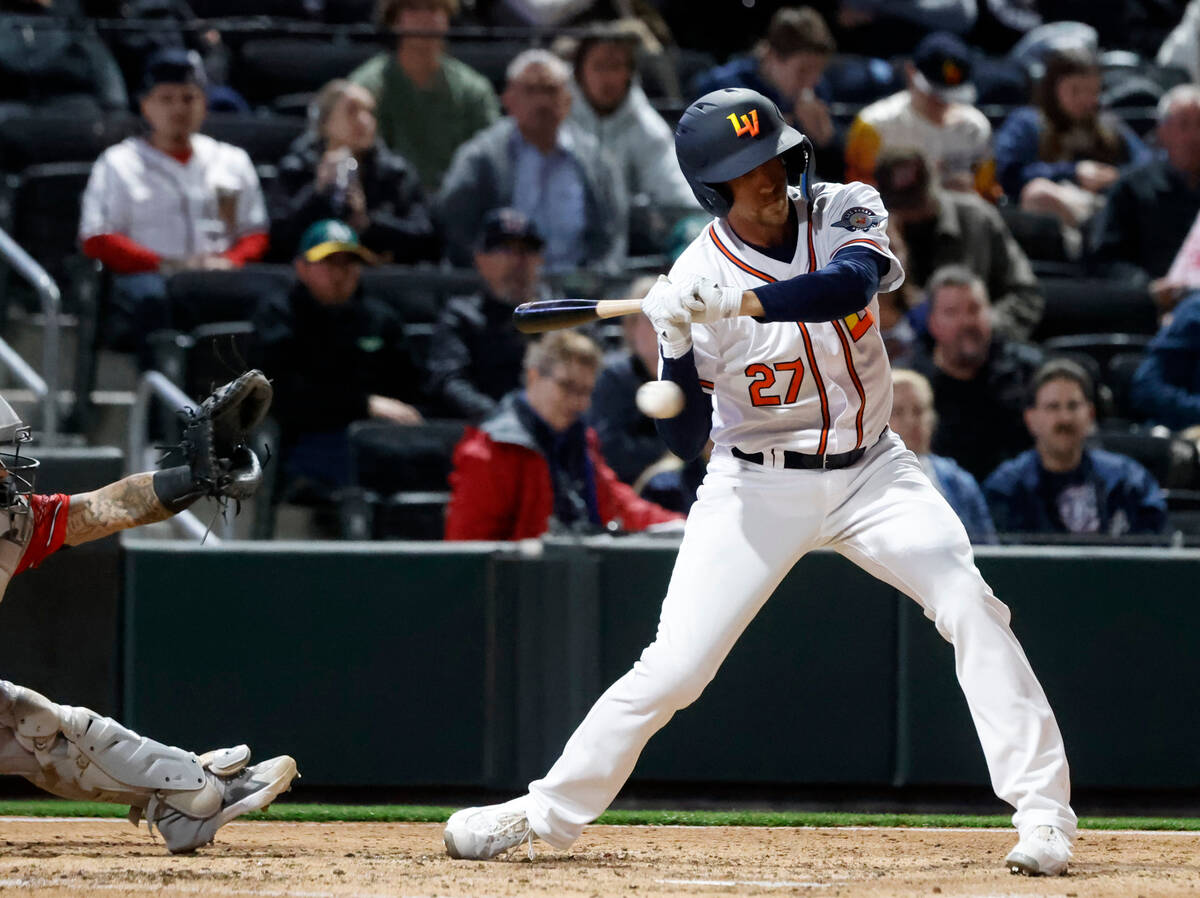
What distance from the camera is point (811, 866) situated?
14.8 ft

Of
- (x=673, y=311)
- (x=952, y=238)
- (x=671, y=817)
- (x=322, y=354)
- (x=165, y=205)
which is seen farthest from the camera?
(x=952, y=238)

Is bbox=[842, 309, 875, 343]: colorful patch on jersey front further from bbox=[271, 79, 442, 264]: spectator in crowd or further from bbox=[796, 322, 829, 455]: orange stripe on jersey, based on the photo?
bbox=[271, 79, 442, 264]: spectator in crowd

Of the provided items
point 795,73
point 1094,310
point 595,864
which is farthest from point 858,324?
point 795,73

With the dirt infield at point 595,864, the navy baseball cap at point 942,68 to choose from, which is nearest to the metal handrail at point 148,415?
the dirt infield at point 595,864

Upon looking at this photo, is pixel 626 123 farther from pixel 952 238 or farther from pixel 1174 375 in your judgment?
pixel 1174 375

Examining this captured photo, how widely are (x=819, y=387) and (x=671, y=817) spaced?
75.6 inches

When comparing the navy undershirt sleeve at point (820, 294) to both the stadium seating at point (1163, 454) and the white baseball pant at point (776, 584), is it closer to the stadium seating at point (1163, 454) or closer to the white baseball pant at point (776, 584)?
A: the white baseball pant at point (776, 584)

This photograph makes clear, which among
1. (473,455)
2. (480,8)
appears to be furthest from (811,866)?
(480,8)

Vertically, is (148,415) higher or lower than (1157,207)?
lower

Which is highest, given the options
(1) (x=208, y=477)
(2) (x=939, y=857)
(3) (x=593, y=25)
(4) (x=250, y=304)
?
(3) (x=593, y=25)

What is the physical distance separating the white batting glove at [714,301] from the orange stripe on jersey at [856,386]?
0.38 meters

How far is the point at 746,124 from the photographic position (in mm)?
4176

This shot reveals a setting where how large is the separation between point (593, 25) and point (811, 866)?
6033 mm

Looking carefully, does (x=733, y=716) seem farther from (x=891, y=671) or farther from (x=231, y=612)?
(x=231, y=612)
